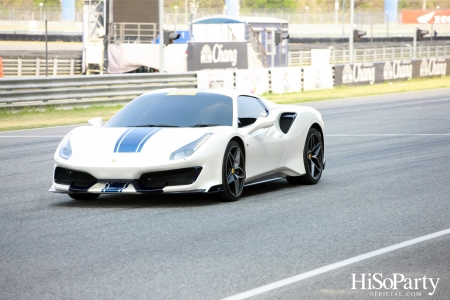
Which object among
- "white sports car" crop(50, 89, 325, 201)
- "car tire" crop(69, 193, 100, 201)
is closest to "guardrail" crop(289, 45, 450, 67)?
"white sports car" crop(50, 89, 325, 201)

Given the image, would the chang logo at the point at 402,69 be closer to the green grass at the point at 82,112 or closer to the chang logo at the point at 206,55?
the green grass at the point at 82,112

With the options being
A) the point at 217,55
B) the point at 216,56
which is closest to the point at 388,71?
the point at 217,55

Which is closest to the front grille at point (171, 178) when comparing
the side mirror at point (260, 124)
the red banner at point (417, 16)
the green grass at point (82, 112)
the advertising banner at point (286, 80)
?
the side mirror at point (260, 124)

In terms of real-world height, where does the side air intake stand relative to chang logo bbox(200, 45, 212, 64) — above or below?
below

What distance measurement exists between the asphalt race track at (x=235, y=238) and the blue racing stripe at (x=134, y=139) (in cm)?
61

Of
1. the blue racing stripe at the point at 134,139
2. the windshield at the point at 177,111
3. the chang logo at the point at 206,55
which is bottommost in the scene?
the blue racing stripe at the point at 134,139

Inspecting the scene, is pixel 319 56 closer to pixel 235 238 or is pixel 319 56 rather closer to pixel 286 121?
pixel 286 121

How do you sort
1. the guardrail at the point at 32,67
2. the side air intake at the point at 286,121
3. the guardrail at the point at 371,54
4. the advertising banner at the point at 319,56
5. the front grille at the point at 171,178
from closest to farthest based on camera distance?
the front grille at the point at 171,178
the side air intake at the point at 286,121
the guardrail at the point at 32,67
the advertising banner at the point at 319,56
the guardrail at the point at 371,54

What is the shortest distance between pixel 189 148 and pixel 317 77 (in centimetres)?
2729

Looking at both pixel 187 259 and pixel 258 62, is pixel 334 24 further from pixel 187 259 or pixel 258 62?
pixel 187 259

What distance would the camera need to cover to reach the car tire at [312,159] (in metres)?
10.6

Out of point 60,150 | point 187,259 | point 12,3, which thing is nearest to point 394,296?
point 187,259

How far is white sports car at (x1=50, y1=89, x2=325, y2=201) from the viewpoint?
866cm

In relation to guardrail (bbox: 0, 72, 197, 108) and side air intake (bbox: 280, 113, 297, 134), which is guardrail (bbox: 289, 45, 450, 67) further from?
side air intake (bbox: 280, 113, 297, 134)
